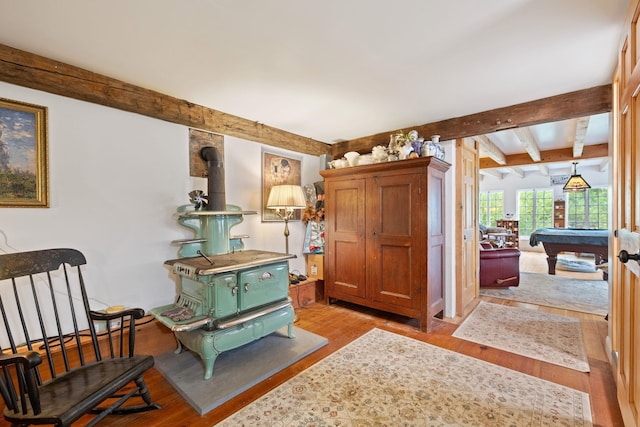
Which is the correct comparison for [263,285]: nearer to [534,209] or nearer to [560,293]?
[560,293]

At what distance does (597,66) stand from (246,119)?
3.09 m

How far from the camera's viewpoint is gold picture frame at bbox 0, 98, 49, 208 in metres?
1.82

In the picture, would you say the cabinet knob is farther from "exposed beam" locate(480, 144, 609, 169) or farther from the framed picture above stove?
"exposed beam" locate(480, 144, 609, 169)

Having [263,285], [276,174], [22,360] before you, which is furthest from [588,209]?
[22,360]

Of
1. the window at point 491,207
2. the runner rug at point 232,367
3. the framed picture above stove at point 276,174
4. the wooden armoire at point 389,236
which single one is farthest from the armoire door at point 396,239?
the window at point 491,207

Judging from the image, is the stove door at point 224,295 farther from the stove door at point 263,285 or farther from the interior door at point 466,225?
the interior door at point 466,225

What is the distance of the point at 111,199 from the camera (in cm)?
224

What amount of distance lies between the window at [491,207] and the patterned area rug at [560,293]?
4595 millimetres

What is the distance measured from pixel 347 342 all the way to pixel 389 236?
118 cm

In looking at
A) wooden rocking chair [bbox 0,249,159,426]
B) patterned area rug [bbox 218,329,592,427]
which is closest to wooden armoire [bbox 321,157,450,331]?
patterned area rug [bbox 218,329,592,427]

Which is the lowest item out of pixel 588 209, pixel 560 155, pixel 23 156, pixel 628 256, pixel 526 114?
pixel 628 256

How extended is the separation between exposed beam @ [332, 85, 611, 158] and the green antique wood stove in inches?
91.9

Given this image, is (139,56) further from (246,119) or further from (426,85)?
(426,85)

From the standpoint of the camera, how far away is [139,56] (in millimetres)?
1915
